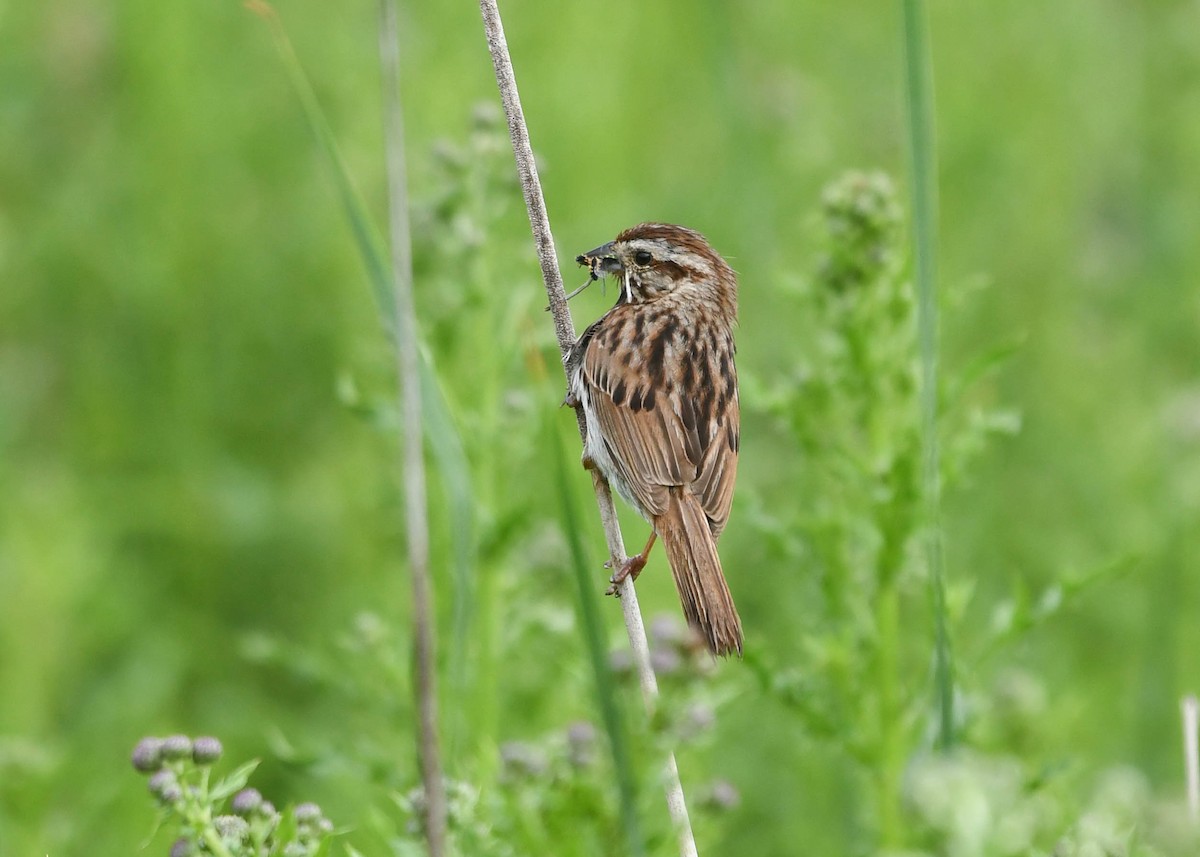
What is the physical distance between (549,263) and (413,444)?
81 cm

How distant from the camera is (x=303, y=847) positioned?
232 centimetres

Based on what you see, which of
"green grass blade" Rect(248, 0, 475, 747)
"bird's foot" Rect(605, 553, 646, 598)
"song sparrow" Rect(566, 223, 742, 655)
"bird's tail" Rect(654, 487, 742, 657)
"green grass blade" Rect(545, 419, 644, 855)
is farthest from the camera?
"song sparrow" Rect(566, 223, 742, 655)

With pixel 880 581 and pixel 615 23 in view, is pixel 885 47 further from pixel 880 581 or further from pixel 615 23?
pixel 880 581

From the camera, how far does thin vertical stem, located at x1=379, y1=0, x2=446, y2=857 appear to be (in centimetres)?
212

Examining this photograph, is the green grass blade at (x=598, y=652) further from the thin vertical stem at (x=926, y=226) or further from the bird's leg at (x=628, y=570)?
the bird's leg at (x=628, y=570)

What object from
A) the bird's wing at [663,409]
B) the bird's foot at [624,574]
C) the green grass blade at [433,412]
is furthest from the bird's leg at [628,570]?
the green grass blade at [433,412]

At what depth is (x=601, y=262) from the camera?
4.25 meters

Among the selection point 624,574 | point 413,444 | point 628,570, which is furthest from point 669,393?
point 413,444

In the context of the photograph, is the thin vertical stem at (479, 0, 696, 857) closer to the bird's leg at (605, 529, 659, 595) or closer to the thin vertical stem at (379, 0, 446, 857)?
the bird's leg at (605, 529, 659, 595)

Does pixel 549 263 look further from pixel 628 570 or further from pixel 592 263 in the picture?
pixel 592 263

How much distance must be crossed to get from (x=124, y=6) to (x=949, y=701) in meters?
6.19

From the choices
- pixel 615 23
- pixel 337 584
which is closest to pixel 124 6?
pixel 615 23

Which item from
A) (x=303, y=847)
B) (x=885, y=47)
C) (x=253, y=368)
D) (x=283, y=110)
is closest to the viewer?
(x=303, y=847)

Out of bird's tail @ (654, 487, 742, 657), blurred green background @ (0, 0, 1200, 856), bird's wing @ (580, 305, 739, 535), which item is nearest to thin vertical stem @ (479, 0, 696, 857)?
bird's tail @ (654, 487, 742, 657)
